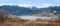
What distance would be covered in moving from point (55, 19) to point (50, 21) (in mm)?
91

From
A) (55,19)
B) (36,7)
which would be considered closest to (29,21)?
(36,7)

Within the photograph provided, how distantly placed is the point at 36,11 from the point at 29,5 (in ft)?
0.53

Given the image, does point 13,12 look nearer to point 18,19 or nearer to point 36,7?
point 18,19

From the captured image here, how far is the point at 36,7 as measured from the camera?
246 cm

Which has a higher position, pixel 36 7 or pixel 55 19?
pixel 36 7

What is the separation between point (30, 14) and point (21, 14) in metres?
0.16

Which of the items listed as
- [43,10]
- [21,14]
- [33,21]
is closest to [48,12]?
[43,10]

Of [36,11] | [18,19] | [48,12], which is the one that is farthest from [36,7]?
[18,19]

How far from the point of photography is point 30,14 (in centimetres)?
245

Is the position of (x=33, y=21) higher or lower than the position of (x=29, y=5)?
lower

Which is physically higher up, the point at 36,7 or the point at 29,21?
the point at 36,7

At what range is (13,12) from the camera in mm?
2453

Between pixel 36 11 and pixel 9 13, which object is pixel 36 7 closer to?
pixel 36 11

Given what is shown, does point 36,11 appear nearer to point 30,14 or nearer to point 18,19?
point 30,14
